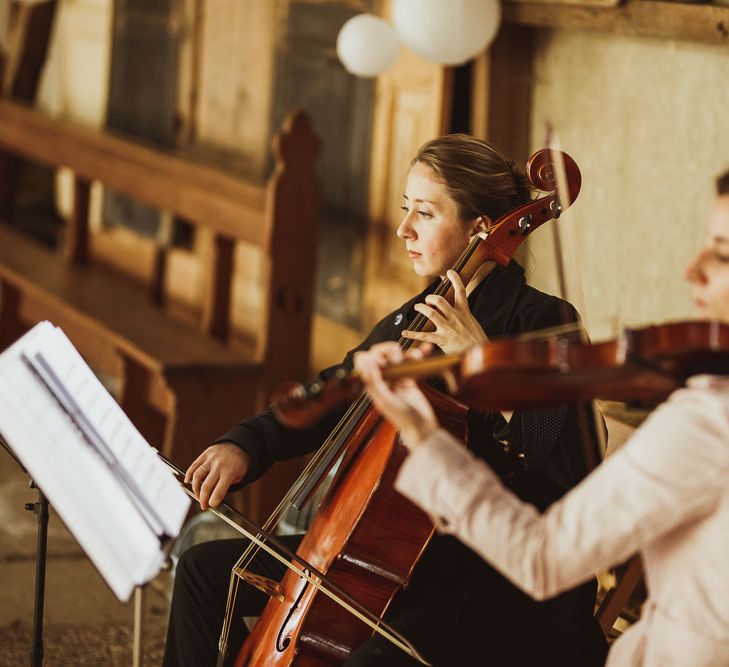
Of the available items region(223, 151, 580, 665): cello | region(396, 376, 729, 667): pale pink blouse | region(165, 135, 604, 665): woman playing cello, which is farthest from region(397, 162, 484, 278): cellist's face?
region(396, 376, 729, 667): pale pink blouse

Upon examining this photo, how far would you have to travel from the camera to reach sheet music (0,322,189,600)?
1.88 meters

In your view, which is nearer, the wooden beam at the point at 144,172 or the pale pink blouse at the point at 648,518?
the pale pink blouse at the point at 648,518

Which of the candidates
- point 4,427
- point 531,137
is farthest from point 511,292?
point 531,137

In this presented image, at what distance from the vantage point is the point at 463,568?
216cm

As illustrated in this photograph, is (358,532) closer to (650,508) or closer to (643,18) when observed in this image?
(650,508)

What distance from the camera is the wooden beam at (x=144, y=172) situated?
13.9 ft

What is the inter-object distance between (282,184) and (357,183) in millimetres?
589

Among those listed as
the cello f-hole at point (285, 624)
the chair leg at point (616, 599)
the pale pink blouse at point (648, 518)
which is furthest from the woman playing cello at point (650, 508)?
the chair leg at point (616, 599)

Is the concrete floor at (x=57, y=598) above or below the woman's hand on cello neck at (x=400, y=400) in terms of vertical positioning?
below

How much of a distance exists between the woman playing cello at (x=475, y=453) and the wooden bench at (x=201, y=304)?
5.31 feet

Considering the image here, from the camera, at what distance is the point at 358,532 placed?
2.04 m

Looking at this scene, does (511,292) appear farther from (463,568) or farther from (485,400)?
(485,400)

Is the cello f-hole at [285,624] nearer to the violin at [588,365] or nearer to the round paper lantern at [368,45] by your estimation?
the violin at [588,365]

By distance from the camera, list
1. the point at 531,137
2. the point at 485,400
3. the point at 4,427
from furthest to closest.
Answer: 1. the point at 531,137
2. the point at 4,427
3. the point at 485,400
